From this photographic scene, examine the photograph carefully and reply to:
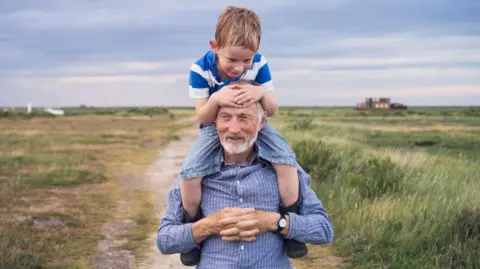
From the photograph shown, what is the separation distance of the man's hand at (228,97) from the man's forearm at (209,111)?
0.08 ft

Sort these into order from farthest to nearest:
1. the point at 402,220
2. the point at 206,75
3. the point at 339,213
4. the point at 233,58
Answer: the point at 339,213, the point at 402,220, the point at 206,75, the point at 233,58

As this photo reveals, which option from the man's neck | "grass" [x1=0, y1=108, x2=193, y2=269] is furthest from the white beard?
"grass" [x1=0, y1=108, x2=193, y2=269]

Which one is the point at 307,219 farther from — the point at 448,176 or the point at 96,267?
the point at 448,176

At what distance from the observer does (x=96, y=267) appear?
26.8 feet

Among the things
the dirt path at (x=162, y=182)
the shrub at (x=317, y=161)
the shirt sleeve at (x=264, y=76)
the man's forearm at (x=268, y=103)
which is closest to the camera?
the man's forearm at (x=268, y=103)

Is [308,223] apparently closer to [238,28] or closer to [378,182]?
[238,28]

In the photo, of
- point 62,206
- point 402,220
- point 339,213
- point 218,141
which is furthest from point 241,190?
point 62,206

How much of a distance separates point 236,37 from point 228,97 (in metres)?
0.39

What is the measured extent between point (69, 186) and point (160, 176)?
2916 mm

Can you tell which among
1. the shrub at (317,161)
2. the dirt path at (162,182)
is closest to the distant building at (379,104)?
the dirt path at (162,182)

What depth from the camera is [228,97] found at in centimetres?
308

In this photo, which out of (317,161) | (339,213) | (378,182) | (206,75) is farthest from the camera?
(317,161)

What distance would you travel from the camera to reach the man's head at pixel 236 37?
326 cm

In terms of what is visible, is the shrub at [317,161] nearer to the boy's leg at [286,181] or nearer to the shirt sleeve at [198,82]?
the shirt sleeve at [198,82]
